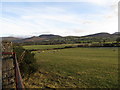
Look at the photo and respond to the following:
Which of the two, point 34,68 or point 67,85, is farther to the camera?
point 34,68

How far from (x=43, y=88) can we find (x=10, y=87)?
2.84m

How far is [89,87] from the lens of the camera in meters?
10.2

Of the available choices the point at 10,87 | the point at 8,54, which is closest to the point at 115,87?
the point at 10,87

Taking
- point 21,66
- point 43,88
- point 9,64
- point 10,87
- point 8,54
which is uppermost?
point 8,54

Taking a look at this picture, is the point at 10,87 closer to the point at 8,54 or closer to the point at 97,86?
the point at 8,54

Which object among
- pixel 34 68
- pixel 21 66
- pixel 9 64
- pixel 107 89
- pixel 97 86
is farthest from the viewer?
pixel 34 68

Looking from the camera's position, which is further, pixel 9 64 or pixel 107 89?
pixel 107 89

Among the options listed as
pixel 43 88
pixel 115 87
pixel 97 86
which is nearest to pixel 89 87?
pixel 97 86

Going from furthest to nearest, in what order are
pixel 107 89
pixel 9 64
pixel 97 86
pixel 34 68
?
pixel 34 68 < pixel 97 86 < pixel 107 89 < pixel 9 64

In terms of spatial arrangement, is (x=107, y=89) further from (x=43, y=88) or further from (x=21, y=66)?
(x=21, y=66)

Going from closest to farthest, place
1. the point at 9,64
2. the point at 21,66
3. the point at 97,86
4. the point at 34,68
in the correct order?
the point at 9,64 → the point at 97,86 → the point at 21,66 → the point at 34,68

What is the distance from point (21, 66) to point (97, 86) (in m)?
7.95

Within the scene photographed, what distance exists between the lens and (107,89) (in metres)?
9.70

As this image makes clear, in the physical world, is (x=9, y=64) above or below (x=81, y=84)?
above
